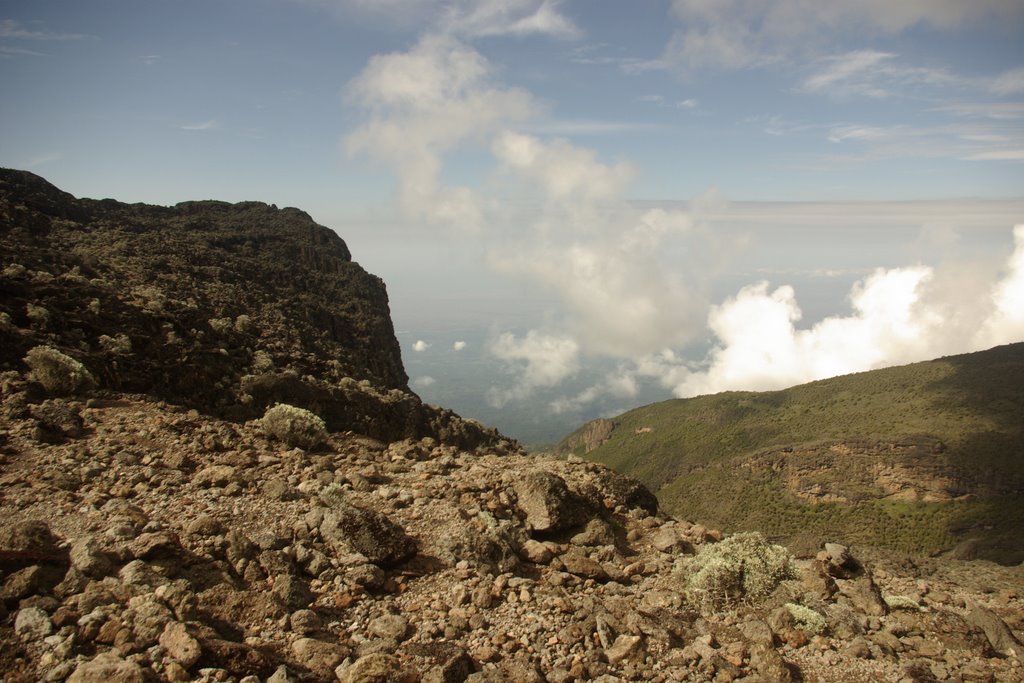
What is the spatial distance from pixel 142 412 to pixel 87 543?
640 centimetres

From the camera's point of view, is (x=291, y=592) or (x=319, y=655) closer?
(x=319, y=655)

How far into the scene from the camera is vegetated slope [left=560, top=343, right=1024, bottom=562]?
65.1m

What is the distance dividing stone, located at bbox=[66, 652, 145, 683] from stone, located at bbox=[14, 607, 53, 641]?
77 centimetres

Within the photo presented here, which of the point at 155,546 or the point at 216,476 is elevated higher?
the point at 216,476

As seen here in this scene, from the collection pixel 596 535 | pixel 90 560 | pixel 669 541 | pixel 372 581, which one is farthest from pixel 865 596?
pixel 90 560

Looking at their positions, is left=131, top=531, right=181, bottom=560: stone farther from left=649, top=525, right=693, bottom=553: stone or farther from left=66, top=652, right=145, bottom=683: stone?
left=649, top=525, right=693, bottom=553: stone

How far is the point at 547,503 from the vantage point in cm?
1232

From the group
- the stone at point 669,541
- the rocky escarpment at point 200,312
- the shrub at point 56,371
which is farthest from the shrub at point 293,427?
the stone at point 669,541

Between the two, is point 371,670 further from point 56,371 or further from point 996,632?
point 56,371

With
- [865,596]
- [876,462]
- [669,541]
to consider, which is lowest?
[876,462]

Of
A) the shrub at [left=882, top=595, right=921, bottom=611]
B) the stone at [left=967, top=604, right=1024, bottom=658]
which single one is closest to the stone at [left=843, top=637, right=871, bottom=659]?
the shrub at [left=882, top=595, right=921, bottom=611]

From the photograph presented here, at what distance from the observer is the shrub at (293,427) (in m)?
13.8

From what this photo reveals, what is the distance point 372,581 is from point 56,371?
10038mm

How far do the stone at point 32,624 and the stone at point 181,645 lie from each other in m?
1.22
